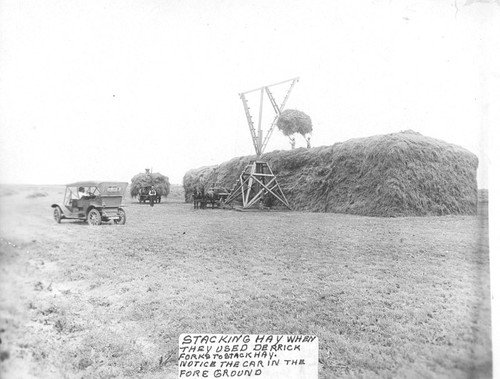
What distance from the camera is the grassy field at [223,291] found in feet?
6.92

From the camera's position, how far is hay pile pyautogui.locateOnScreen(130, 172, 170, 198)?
8.05ft

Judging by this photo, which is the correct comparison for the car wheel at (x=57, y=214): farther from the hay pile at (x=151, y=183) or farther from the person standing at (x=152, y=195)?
the person standing at (x=152, y=195)

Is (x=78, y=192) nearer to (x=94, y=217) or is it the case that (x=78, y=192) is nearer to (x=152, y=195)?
(x=94, y=217)

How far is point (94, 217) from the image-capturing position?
238 centimetres

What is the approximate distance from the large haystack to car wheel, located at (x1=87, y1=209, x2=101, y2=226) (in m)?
0.73

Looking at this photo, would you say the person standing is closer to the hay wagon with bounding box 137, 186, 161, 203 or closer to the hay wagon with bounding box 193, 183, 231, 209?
the hay wagon with bounding box 137, 186, 161, 203

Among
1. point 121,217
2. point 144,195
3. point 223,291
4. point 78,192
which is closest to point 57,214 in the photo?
point 78,192

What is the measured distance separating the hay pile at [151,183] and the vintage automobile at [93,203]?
0.07 m

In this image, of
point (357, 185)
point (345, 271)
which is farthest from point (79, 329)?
point (357, 185)

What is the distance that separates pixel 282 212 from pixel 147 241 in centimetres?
157

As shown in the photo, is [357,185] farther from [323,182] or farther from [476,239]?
[476,239]
